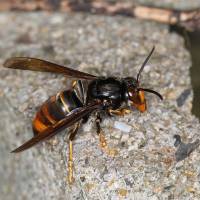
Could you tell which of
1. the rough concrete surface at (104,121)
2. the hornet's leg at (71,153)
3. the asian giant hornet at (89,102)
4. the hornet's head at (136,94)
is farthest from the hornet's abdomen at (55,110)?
the hornet's head at (136,94)

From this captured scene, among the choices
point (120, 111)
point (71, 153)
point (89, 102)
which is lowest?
point (71, 153)

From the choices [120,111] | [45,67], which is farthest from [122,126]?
[45,67]

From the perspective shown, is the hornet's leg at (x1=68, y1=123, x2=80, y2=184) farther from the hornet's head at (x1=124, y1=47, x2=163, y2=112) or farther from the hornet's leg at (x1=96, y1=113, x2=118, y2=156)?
the hornet's head at (x1=124, y1=47, x2=163, y2=112)

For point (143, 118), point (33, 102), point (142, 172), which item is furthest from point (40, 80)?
point (142, 172)

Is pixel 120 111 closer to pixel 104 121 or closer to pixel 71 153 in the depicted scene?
pixel 104 121

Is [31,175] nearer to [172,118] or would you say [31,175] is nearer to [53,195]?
[53,195]

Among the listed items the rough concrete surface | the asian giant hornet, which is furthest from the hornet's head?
the rough concrete surface

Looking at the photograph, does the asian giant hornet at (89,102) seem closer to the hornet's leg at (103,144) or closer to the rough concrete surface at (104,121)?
the hornet's leg at (103,144)
